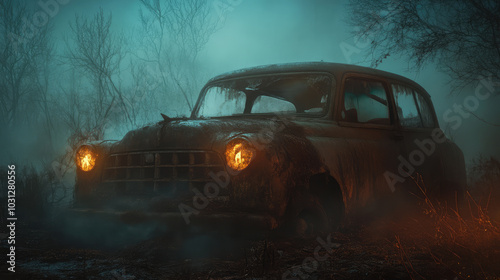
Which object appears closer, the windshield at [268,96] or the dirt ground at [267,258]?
the dirt ground at [267,258]

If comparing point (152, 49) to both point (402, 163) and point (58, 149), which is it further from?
point (402, 163)

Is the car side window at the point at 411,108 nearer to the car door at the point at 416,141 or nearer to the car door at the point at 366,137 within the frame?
the car door at the point at 416,141

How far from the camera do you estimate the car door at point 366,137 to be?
371cm

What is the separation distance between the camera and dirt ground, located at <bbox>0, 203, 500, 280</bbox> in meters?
2.47

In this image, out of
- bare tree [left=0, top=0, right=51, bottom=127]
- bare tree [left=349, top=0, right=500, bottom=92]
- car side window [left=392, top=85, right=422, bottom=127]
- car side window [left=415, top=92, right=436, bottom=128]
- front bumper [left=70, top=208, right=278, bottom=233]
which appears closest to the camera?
front bumper [left=70, top=208, right=278, bottom=233]

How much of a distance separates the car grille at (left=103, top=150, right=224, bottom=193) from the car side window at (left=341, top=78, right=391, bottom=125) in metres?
1.56

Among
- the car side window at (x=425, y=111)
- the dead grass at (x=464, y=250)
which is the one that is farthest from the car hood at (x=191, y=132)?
the car side window at (x=425, y=111)

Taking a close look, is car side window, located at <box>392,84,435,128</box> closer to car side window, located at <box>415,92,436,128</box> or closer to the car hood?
car side window, located at <box>415,92,436,128</box>

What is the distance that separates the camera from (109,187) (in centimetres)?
382

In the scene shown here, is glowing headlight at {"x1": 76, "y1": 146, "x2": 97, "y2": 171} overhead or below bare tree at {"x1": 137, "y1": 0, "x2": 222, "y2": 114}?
below

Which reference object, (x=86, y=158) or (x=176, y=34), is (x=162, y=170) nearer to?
(x=86, y=158)

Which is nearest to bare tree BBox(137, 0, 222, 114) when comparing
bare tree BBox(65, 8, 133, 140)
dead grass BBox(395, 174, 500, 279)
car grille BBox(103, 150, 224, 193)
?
bare tree BBox(65, 8, 133, 140)

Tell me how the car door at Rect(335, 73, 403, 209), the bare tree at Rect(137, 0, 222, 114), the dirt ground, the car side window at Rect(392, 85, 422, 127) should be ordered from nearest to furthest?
the dirt ground
the car door at Rect(335, 73, 403, 209)
the car side window at Rect(392, 85, 422, 127)
the bare tree at Rect(137, 0, 222, 114)

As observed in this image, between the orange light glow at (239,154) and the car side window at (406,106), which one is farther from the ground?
the car side window at (406,106)
